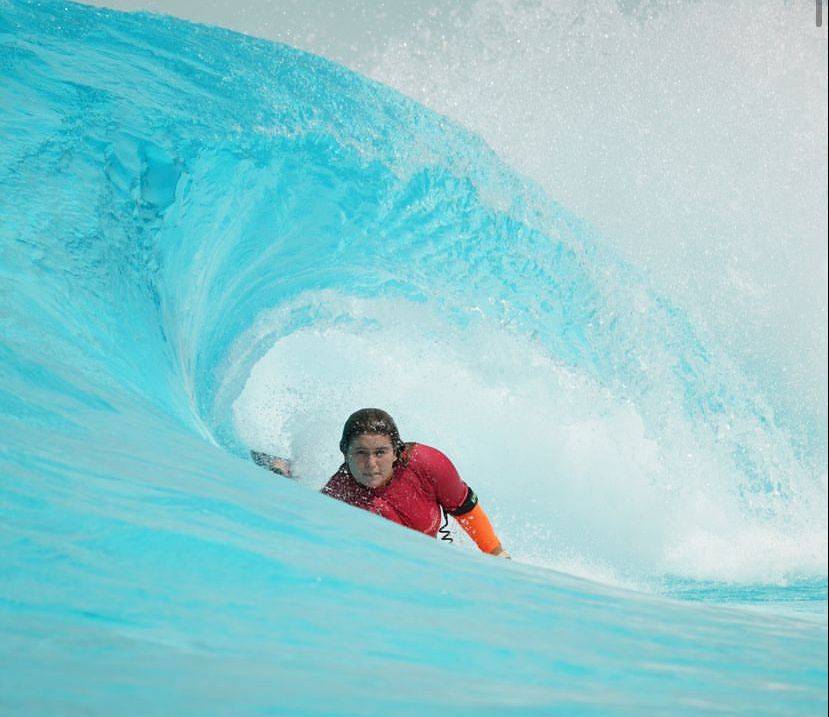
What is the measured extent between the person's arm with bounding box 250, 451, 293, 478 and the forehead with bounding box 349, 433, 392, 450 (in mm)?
1465

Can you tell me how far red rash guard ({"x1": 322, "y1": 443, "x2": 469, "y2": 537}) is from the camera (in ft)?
10.9

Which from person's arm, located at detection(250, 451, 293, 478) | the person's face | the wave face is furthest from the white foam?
the person's face

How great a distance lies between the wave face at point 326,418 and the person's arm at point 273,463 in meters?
0.20

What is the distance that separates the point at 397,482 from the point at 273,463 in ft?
4.81

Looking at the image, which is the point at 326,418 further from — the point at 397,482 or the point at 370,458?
the point at 370,458

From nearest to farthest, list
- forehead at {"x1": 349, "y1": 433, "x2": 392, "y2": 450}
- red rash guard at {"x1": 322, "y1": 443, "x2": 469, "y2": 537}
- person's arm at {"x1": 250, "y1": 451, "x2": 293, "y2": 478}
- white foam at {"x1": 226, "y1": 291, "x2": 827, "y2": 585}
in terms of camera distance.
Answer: forehead at {"x1": 349, "y1": 433, "x2": 392, "y2": 450} < red rash guard at {"x1": 322, "y1": 443, "x2": 469, "y2": 537} < person's arm at {"x1": 250, "y1": 451, "x2": 293, "y2": 478} < white foam at {"x1": 226, "y1": 291, "x2": 827, "y2": 585}

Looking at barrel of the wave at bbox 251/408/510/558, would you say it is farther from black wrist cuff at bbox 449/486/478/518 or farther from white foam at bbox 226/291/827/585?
white foam at bbox 226/291/827/585

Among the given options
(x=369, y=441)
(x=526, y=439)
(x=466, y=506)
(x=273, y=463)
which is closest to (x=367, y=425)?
(x=369, y=441)

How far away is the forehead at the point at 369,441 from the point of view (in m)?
3.21

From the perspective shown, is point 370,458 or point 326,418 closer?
point 370,458

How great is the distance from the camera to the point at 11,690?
120 cm

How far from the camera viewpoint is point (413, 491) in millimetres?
3387

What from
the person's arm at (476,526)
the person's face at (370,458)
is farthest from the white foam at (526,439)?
the person's face at (370,458)

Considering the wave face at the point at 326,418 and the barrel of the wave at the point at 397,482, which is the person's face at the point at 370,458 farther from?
the wave face at the point at 326,418
